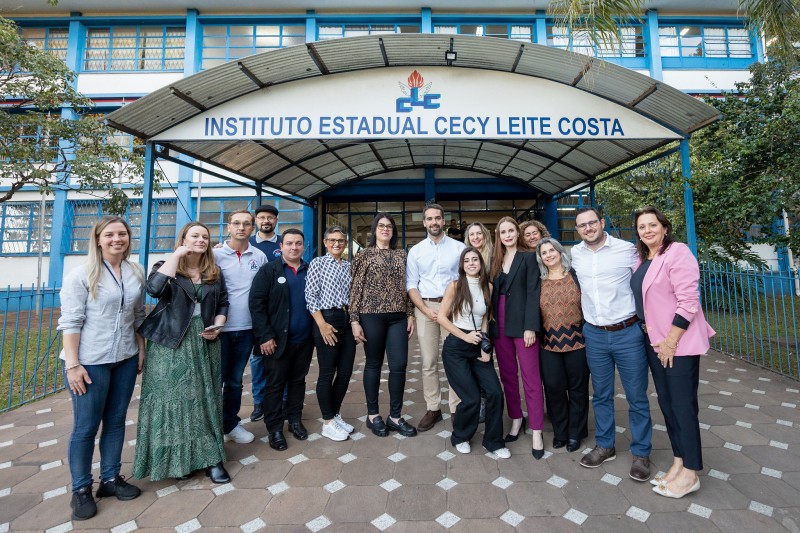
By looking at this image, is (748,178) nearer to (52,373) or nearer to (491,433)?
(491,433)

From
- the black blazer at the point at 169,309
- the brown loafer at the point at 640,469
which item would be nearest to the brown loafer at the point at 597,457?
the brown loafer at the point at 640,469

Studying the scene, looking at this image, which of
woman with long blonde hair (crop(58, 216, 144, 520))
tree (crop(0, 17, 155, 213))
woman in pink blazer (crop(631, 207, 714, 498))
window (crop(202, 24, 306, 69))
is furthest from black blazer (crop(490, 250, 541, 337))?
window (crop(202, 24, 306, 69))

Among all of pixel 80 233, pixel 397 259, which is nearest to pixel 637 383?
pixel 397 259

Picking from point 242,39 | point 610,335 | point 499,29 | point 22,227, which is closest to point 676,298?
point 610,335

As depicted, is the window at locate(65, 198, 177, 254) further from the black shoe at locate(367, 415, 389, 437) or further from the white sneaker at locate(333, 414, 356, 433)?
the black shoe at locate(367, 415, 389, 437)

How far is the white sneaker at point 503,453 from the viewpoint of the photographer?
2959 mm

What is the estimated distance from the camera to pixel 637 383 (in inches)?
105

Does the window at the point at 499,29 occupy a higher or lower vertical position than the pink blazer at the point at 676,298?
higher

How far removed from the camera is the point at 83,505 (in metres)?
2.35

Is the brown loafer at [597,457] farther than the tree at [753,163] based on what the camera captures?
No

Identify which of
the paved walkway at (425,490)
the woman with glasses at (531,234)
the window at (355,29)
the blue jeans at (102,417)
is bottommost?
the paved walkway at (425,490)

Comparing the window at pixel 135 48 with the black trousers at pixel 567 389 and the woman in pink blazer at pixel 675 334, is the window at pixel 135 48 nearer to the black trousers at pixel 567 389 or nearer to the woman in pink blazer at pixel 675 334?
the black trousers at pixel 567 389

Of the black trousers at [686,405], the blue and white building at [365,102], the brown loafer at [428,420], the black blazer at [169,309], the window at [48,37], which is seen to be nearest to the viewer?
the black trousers at [686,405]

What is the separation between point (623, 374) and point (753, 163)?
541 centimetres
